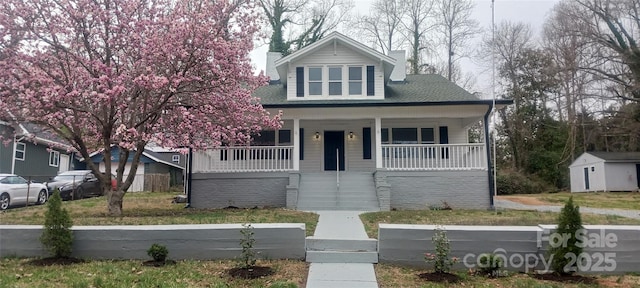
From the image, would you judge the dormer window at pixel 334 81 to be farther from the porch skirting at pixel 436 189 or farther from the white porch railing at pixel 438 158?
the porch skirting at pixel 436 189

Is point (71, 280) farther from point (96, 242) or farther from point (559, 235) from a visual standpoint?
point (559, 235)

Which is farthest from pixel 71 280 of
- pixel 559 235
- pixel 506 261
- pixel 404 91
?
pixel 404 91

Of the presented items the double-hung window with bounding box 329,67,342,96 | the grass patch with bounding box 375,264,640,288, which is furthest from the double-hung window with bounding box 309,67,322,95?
the grass patch with bounding box 375,264,640,288

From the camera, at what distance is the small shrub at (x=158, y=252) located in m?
6.16

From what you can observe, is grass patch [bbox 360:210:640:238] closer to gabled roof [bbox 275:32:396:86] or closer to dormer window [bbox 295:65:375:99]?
dormer window [bbox 295:65:375:99]

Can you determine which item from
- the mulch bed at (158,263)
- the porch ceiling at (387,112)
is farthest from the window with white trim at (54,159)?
the mulch bed at (158,263)

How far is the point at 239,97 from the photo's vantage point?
1135 centimetres

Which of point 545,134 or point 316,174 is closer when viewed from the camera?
point 316,174

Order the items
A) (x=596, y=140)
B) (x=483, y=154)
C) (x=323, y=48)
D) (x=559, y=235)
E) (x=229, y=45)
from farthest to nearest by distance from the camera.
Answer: (x=596, y=140)
(x=323, y=48)
(x=483, y=154)
(x=229, y=45)
(x=559, y=235)

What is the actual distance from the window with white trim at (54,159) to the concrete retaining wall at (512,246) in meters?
25.6

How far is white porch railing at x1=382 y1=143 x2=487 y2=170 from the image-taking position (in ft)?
46.2

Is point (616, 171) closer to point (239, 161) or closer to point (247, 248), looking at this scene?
point (239, 161)

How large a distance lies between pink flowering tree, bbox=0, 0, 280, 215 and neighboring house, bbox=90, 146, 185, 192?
11482mm

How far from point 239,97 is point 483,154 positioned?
7.96 meters
